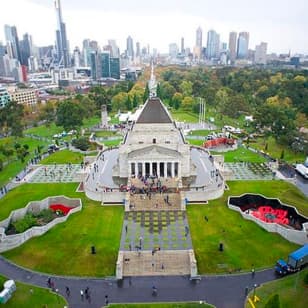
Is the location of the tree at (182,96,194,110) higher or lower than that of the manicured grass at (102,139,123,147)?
higher

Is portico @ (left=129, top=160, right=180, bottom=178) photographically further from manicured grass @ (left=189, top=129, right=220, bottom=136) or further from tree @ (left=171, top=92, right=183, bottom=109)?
tree @ (left=171, top=92, right=183, bottom=109)

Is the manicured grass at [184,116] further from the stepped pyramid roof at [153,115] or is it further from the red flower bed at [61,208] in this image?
the red flower bed at [61,208]

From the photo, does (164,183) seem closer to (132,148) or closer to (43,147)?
(132,148)

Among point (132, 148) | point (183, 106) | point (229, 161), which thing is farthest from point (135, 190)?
point (183, 106)

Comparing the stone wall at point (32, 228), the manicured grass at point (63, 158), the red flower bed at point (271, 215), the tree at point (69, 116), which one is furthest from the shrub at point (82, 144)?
the red flower bed at point (271, 215)

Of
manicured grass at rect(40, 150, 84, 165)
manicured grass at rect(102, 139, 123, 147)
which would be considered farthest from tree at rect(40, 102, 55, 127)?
manicured grass at rect(40, 150, 84, 165)

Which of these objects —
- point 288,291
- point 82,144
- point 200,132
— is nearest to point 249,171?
point 200,132
